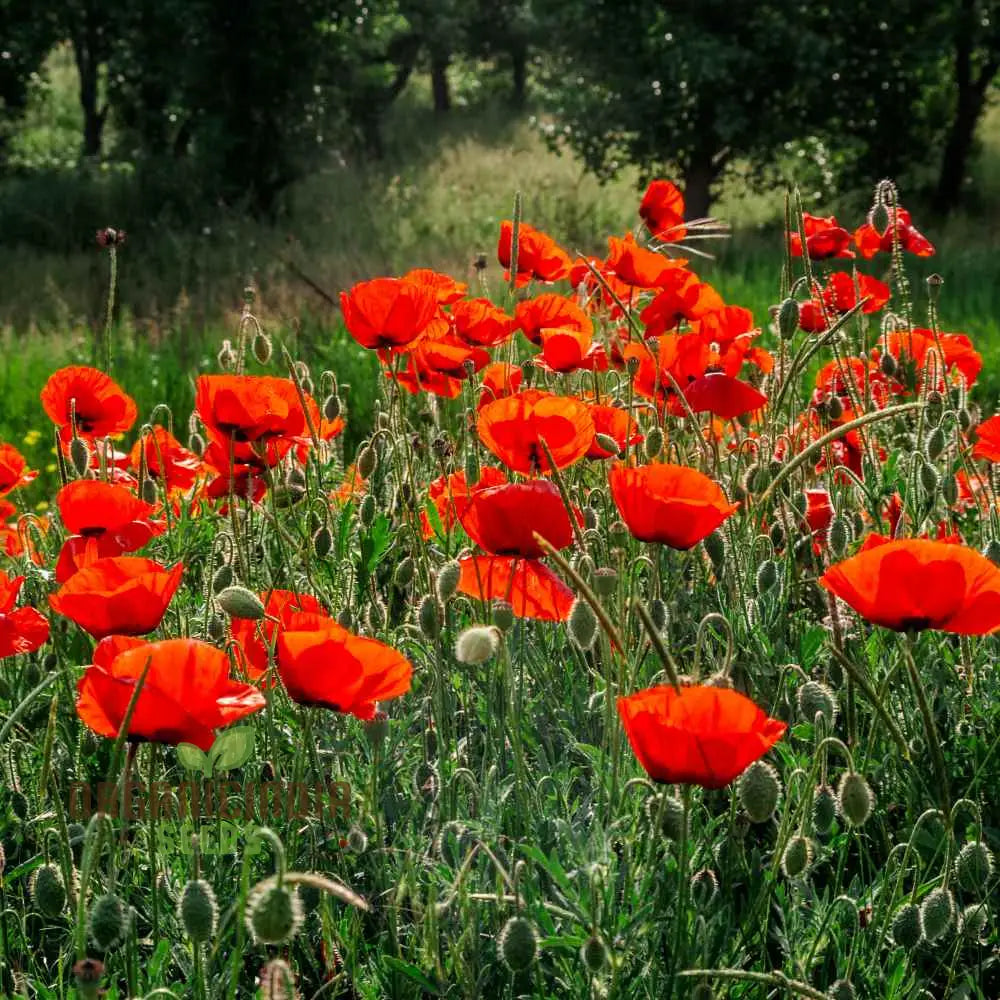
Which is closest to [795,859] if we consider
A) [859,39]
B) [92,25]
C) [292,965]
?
[292,965]

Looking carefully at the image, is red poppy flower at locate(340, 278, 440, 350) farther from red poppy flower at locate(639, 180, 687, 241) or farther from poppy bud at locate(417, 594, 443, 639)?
red poppy flower at locate(639, 180, 687, 241)

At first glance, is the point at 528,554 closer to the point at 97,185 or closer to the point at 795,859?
the point at 795,859

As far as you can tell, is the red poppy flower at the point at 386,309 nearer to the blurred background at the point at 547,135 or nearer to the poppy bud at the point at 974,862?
the poppy bud at the point at 974,862

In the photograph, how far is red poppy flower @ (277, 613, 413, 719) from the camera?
1.31 meters

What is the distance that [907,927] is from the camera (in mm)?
1418

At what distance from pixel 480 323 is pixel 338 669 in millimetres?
1241

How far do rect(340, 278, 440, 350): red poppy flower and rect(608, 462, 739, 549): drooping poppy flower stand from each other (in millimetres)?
778

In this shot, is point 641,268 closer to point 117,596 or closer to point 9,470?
point 9,470

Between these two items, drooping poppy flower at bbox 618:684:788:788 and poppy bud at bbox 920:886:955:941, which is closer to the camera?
drooping poppy flower at bbox 618:684:788:788

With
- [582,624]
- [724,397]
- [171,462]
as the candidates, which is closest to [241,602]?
[582,624]

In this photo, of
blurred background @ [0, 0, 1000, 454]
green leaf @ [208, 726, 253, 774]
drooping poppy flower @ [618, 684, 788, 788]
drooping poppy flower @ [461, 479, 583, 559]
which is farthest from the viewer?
blurred background @ [0, 0, 1000, 454]

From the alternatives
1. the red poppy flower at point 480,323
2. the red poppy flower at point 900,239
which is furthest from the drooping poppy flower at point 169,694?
the red poppy flower at point 900,239

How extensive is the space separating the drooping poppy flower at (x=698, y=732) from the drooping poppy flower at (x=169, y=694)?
1.21ft

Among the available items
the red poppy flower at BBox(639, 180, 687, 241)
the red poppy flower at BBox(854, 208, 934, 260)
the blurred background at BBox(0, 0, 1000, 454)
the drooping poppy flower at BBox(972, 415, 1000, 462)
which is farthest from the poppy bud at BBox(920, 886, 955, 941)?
the blurred background at BBox(0, 0, 1000, 454)
